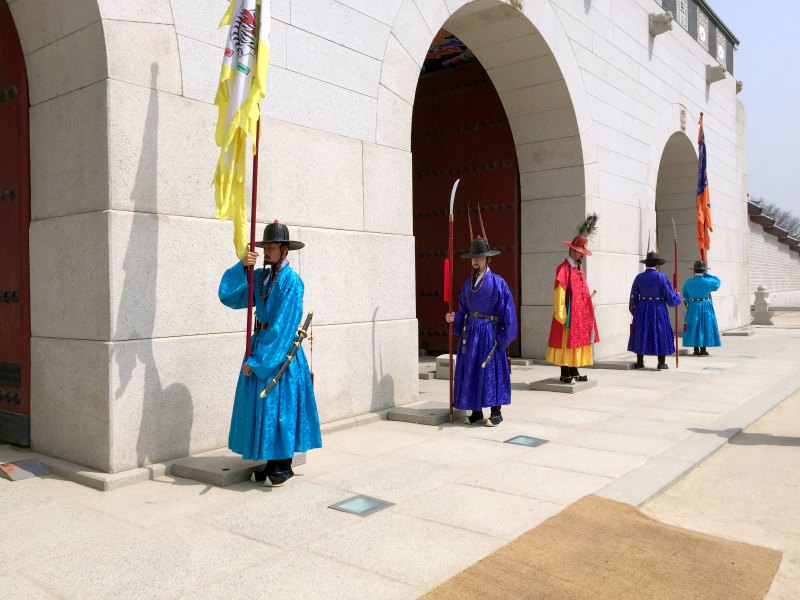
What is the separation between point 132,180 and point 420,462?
264 centimetres

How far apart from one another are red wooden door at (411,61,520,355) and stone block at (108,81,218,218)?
5.89 metres

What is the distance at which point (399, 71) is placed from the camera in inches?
253

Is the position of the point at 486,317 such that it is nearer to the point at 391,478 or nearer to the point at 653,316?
the point at 391,478

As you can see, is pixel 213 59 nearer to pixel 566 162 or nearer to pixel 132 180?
pixel 132 180

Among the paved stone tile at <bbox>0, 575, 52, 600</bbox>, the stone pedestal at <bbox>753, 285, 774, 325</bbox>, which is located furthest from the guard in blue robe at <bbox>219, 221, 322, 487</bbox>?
the stone pedestal at <bbox>753, 285, 774, 325</bbox>

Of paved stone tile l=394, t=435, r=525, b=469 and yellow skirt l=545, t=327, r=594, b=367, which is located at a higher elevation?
yellow skirt l=545, t=327, r=594, b=367

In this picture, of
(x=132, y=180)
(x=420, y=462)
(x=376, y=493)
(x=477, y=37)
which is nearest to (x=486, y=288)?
(x=420, y=462)

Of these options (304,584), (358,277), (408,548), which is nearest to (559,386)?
(358,277)

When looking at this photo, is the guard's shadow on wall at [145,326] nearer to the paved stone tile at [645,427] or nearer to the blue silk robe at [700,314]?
the paved stone tile at [645,427]

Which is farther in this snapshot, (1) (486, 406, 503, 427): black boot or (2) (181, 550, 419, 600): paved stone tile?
(1) (486, 406, 503, 427): black boot

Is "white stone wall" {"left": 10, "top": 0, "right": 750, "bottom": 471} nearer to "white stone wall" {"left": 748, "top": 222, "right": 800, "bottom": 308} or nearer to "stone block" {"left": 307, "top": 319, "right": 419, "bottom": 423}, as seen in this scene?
"stone block" {"left": 307, "top": 319, "right": 419, "bottom": 423}

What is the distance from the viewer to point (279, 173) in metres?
5.26

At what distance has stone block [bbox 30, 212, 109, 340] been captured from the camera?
427 centimetres

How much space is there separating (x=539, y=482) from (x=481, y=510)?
64cm
